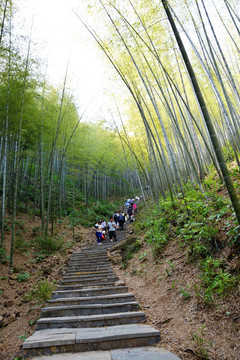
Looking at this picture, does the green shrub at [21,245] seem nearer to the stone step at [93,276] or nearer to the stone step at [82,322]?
the stone step at [93,276]

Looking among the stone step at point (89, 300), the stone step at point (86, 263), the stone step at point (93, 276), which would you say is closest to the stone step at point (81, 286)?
the stone step at point (93, 276)

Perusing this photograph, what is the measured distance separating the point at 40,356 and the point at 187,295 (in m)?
1.61

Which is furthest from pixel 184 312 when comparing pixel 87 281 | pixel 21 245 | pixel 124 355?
pixel 21 245

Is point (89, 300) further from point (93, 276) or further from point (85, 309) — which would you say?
point (93, 276)

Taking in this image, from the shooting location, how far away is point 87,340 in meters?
1.81

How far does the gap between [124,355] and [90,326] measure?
73 centimetres

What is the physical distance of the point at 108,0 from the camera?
3.48m

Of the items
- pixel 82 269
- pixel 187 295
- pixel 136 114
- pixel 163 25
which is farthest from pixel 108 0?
pixel 82 269

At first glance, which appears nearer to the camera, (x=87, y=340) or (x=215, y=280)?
(x=87, y=340)

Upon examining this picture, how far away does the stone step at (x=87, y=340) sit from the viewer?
5.77ft

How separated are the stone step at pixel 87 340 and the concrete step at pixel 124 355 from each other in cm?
6

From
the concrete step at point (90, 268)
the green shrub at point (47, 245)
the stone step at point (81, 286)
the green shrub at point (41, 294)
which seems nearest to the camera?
the green shrub at point (41, 294)

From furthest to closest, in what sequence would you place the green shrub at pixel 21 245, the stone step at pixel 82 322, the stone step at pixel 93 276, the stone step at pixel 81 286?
the green shrub at pixel 21 245 → the stone step at pixel 93 276 → the stone step at pixel 81 286 → the stone step at pixel 82 322

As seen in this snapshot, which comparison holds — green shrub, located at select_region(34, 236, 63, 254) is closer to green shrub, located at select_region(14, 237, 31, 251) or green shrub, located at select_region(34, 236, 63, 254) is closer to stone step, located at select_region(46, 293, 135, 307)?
green shrub, located at select_region(14, 237, 31, 251)
